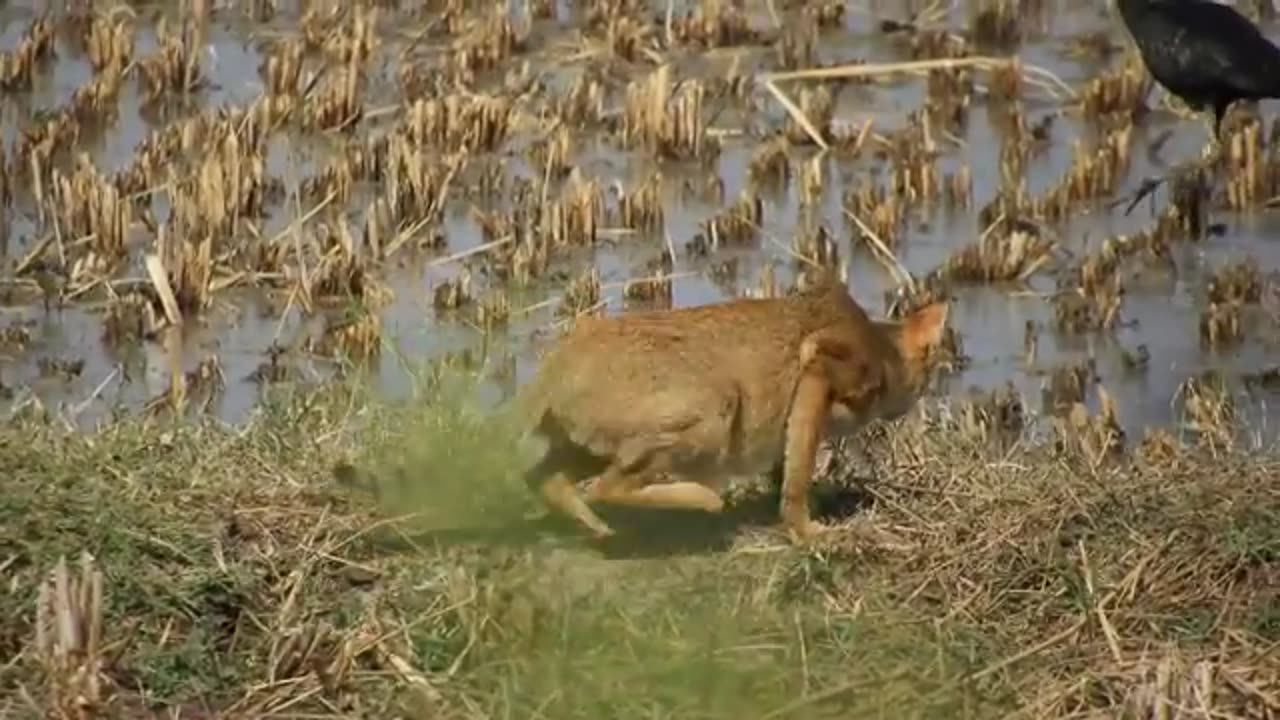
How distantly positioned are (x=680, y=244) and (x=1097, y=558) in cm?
579

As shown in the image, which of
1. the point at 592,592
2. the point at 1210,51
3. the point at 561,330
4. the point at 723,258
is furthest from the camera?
the point at 1210,51

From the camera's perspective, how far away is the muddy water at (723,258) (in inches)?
396

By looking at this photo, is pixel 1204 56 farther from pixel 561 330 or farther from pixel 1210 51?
pixel 561 330

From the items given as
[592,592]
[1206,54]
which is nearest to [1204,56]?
[1206,54]

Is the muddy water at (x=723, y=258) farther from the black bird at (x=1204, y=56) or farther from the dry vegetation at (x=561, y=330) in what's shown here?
the black bird at (x=1204, y=56)

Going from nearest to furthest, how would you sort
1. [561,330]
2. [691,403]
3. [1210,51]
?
[691,403]
[561,330]
[1210,51]

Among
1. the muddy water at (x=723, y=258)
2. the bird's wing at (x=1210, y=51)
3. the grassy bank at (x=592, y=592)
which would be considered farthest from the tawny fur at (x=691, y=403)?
the bird's wing at (x=1210, y=51)

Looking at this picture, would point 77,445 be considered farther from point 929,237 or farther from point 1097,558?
point 929,237

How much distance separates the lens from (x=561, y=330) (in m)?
9.81

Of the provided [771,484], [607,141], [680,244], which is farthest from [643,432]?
[607,141]

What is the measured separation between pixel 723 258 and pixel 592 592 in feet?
18.9

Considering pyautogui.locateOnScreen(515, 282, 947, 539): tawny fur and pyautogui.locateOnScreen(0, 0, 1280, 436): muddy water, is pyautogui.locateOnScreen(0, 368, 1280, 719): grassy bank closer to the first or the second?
pyautogui.locateOnScreen(515, 282, 947, 539): tawny fur

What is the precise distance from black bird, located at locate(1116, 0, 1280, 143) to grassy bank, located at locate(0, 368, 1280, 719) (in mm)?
5962

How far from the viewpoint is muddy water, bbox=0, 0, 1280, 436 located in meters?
10.0
